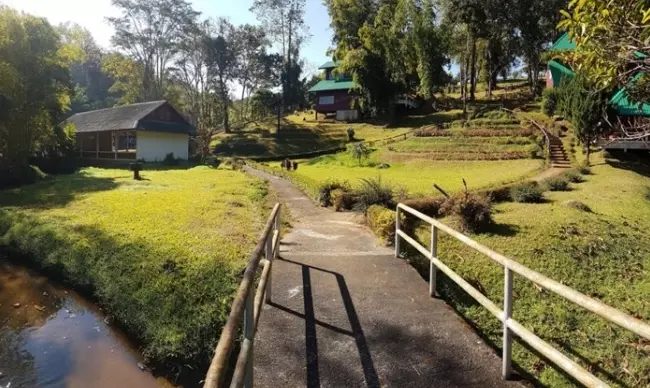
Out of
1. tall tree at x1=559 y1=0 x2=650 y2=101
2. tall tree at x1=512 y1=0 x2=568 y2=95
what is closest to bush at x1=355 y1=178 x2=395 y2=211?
tall tree at x1=559 y1=0 x2=650 y2=101

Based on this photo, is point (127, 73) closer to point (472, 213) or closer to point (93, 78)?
point (93, 78)

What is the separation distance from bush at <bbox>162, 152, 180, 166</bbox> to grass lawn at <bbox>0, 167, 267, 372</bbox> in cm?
1594

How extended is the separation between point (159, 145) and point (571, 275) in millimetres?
29736

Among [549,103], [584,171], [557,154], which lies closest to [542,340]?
[584,171]

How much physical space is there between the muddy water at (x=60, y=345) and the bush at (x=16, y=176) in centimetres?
1373

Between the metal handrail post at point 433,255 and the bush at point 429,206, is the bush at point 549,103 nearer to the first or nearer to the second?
the bush at point 429,206

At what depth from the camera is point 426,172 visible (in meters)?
24.6

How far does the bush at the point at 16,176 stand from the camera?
63.4ft

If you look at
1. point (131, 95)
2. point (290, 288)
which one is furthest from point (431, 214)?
point (131, 95)

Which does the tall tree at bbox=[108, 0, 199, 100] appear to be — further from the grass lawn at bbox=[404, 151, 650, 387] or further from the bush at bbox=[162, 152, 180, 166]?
the grass lawn at bbox=[404, 151, 650, 387]

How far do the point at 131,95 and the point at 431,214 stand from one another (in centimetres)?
4859

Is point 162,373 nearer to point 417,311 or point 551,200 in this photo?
point 417,311

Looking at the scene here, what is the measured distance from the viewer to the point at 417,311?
502 centimetres

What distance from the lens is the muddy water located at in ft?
17.1
